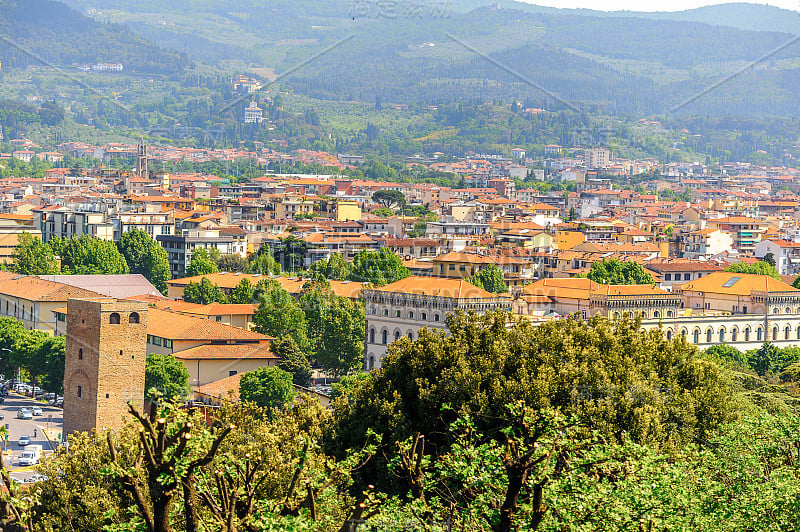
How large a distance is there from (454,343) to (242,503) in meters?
5.73

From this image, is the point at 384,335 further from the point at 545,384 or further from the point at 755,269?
the point at 755,269

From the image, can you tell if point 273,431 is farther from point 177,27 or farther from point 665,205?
point 177,27

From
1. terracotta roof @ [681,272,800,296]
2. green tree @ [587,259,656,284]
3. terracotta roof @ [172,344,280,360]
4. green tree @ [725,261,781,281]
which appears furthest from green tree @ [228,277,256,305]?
green tree @ [725,261,781,281]

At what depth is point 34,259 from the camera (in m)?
45.2

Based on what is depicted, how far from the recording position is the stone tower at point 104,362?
22.5 metres

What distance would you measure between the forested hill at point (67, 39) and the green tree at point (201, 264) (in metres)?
59.9

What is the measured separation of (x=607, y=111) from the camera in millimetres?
121188

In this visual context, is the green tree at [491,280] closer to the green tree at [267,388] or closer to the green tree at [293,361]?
the green tree at [293,361]

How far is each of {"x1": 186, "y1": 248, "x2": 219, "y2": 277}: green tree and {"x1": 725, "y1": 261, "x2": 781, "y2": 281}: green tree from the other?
1946cm

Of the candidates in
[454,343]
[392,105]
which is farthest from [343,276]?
[392,105]

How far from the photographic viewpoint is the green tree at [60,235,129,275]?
1794 inches

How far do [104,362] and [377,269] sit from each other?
1755 cm

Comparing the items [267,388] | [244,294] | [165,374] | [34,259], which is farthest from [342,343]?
[34,259]

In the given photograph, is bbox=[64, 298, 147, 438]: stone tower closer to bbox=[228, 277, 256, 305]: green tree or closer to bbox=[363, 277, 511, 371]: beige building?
bbox=[363, 277, 511, 371]: beige building
